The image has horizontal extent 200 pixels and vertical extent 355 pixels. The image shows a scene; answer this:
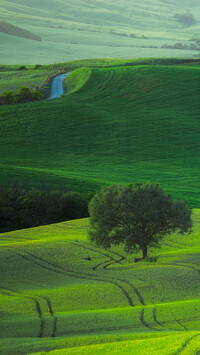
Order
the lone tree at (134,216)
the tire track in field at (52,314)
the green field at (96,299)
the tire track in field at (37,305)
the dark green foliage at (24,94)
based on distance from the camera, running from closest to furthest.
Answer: the green field at (96,299) → the tire track in field at (52,314) → the tire track in field at (37,305) → the lone tree at (134,216) → the dark green foliage at (24,94)

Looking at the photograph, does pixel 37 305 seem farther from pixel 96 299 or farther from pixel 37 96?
pixel 37 96

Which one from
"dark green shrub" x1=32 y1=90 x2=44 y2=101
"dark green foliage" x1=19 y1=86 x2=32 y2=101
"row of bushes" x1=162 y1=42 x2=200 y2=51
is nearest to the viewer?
"dark green foliage" x1=19 y1=86 x2=32 y2=101

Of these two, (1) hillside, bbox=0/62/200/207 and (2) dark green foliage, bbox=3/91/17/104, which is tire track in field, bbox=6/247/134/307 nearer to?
(1) hillside, bbox=0/62/200/207

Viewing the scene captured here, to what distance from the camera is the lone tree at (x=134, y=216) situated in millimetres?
24000

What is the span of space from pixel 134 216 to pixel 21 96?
55988 millimetres

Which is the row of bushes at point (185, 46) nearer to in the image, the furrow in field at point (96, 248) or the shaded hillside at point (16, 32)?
the shaded hillside at point (16, 32)

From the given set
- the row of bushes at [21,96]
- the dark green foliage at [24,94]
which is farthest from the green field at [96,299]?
the dark green foliage at [24,94]

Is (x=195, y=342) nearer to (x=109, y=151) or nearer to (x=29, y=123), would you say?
(x=109, y=151)

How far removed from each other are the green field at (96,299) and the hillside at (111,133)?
732 inches

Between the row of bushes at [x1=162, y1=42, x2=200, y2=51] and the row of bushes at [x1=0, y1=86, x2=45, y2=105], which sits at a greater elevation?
the row of bushes at [x1=162, y1=42, x2=200, y2=51]

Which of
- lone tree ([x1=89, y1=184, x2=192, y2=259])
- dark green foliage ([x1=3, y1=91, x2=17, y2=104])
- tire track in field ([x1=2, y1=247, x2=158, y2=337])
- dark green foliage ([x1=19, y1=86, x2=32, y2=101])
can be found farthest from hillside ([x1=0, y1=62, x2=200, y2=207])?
tire track in field ([x1=2, y1=247, x2=158, y2=337])

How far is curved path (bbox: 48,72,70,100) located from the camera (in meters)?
79.6

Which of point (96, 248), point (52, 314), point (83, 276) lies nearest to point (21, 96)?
point (96, 248)

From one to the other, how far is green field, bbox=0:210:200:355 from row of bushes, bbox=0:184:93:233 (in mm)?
8594
